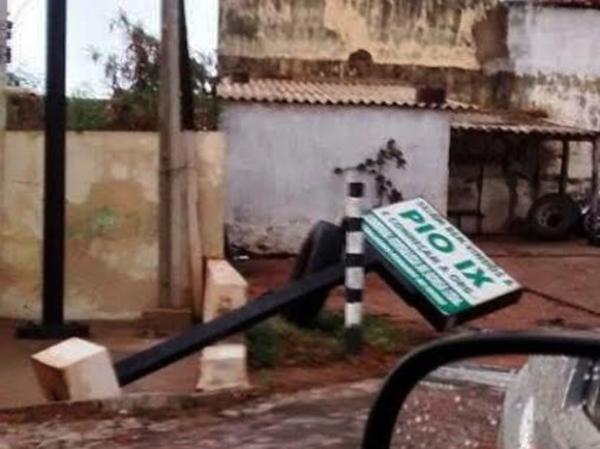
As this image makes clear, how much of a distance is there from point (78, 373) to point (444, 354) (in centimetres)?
517

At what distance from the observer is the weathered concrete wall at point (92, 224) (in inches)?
424

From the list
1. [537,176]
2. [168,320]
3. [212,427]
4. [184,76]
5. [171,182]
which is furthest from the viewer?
[537,176]

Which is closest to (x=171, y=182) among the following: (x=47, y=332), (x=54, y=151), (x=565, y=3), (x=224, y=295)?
(x=54, y=151)

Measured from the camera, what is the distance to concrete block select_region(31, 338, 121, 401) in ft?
23.8

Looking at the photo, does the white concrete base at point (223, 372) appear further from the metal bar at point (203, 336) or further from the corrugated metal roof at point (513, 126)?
the corrugated metal roof at point (513, 126)

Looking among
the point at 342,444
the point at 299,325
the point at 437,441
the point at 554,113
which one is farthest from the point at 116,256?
the point at 554,113

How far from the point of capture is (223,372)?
7633 mm

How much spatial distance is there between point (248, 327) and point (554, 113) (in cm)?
1874

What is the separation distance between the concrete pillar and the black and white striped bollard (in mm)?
743

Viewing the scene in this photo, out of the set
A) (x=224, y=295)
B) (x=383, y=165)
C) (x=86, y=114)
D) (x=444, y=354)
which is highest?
(x=86, y=114)

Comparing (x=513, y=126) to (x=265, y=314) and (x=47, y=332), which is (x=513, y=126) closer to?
(x=47, y=332)

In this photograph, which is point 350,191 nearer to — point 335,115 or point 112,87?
point 112,87

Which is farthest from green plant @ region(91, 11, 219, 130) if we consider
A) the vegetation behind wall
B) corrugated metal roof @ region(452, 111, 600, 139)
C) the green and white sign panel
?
corrugated metal roof @ region(452, 111, 600, 139)

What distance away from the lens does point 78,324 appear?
1026 centimetres
